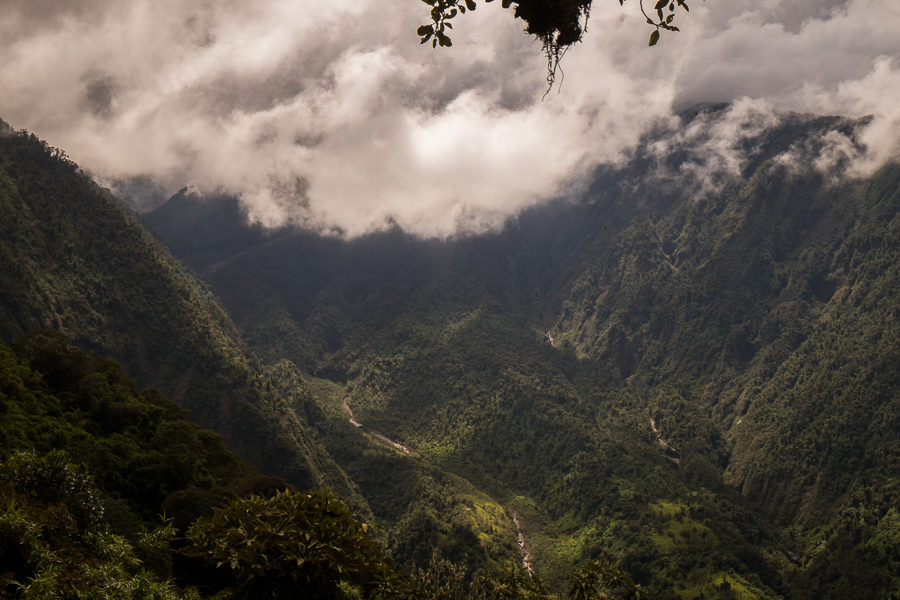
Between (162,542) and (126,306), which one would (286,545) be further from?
(126,306)

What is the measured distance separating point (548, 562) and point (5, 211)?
557 feet

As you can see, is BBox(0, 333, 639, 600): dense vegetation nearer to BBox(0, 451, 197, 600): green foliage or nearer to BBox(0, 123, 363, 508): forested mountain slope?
BBox(0, 451, 197, 600): green foliage

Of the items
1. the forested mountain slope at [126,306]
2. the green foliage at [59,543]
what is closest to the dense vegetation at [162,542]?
the green foliage at [59,543]

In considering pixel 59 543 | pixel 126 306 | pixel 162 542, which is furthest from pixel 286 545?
pixel 126 306

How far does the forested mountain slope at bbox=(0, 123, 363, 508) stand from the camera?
486ft

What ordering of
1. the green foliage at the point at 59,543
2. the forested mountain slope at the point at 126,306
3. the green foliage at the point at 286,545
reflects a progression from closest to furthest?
the green foliage at the point at 59,543, the green foliage at the point at 286,545, the forested mountain slope at the point at 126,306

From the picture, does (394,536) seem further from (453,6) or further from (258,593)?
(453,6)

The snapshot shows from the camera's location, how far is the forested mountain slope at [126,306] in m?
148

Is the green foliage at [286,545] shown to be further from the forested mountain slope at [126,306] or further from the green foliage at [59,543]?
the forested mountain slope at [126,306]

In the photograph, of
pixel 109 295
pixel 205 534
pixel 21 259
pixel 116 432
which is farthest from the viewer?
pixel 109 295

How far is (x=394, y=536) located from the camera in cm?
16812

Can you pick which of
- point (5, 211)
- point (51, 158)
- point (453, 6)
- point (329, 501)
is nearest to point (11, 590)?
point (329, 501)

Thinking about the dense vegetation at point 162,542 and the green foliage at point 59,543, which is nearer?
the green foliage at point 59,543

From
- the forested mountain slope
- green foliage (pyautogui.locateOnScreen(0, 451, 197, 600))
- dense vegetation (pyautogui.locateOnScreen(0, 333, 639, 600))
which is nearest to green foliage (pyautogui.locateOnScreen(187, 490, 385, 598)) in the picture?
dense vegetation (pyautogui.locateOnScreen(0, 333, 639, 600))
